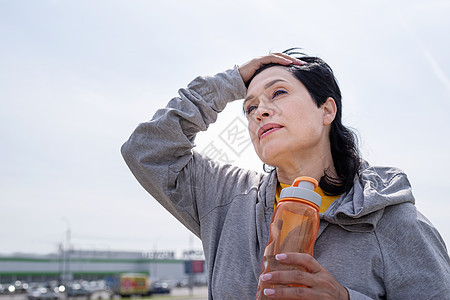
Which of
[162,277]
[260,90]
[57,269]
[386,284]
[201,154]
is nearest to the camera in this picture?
[386,284]

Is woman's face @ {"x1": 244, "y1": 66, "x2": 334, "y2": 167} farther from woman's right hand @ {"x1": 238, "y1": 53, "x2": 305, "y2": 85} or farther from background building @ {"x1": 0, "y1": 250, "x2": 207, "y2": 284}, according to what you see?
background building @ {"x1": 0, "y1": 250, "x2": 207, "y2": 284}

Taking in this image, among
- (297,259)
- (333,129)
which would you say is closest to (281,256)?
(297,259)

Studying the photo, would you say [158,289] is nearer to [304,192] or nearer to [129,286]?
[129,286]

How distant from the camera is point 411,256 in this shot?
1.41m

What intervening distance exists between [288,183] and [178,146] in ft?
1.58

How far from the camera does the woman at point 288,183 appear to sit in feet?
4.55

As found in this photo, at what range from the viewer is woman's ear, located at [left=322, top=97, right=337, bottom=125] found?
1776 mm

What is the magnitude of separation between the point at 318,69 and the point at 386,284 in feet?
2.90

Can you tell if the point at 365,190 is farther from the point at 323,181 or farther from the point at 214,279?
the point at 214,279

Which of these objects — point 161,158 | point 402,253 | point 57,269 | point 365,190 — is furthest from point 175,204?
point 57,269

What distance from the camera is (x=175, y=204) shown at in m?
1.85

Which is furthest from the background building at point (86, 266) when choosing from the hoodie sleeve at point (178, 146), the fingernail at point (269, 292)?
the fingernail at point (269, 292)

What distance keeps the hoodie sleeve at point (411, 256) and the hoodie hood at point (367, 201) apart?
0.14 ft

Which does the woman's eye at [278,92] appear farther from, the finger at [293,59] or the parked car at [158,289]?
the parked car at [158,289]
